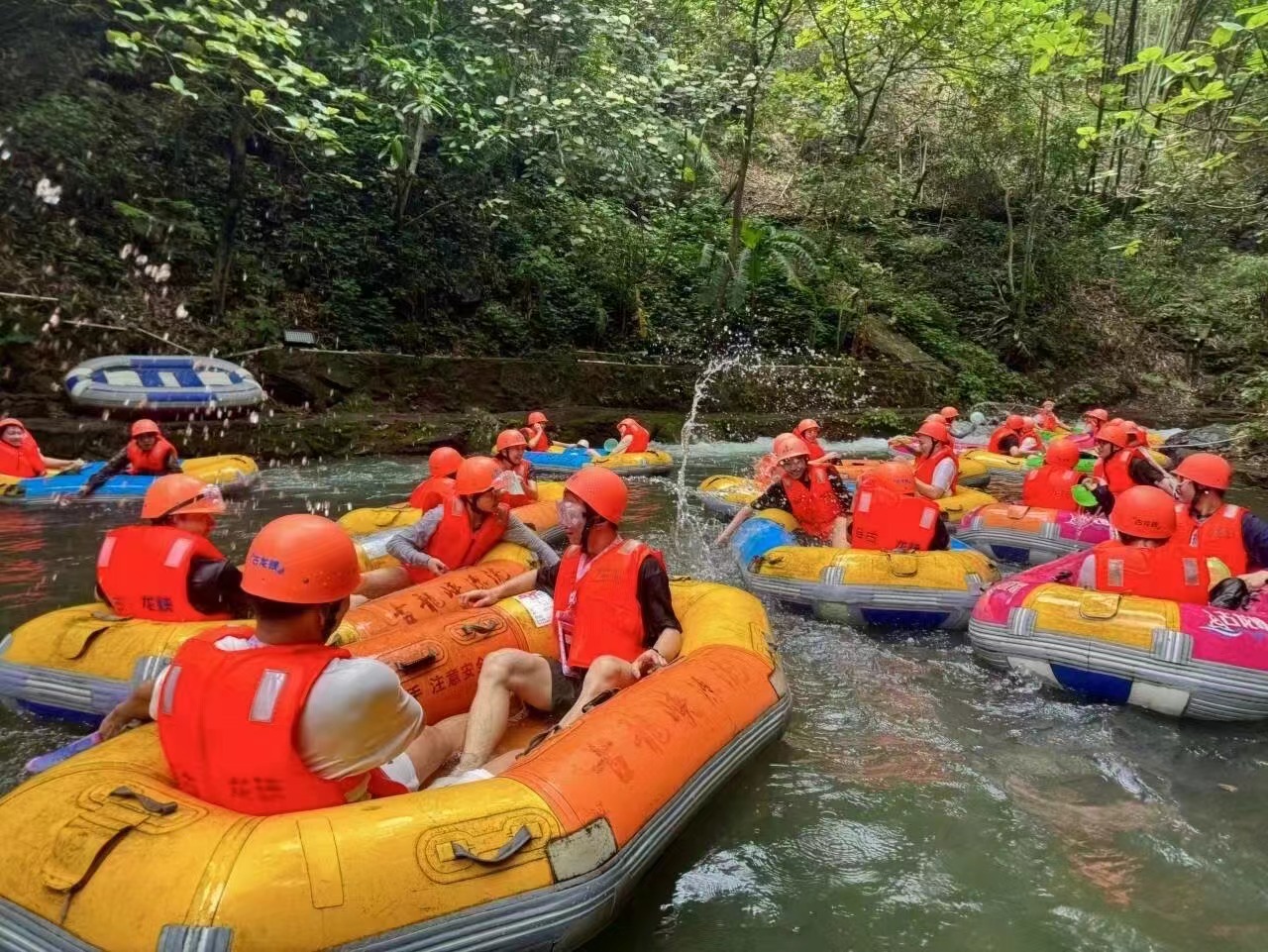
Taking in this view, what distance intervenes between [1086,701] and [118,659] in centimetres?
488

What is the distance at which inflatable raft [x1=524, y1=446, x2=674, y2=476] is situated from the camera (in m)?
11.5

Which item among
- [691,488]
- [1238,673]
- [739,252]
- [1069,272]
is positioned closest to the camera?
[1238,673]

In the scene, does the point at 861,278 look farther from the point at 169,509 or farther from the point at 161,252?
the point at 169,509

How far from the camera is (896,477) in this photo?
645cm

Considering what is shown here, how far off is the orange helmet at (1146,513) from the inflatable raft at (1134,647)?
372 millimetres

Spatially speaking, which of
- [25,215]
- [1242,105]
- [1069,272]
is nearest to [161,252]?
[25,215]

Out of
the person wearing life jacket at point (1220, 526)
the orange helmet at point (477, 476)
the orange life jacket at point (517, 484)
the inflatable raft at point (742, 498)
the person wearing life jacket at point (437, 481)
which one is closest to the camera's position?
the person wearing life jacket at point (1220, 526)

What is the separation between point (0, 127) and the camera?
41.3ft

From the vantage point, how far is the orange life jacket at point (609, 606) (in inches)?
150

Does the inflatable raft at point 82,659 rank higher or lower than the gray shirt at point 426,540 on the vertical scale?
lower

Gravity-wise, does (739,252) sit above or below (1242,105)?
below

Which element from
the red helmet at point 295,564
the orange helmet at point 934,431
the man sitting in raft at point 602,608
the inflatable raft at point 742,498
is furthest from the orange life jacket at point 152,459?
the orange helmet at point 934,431

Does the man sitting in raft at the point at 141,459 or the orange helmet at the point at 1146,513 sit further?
the man sitting in raft at the point at 141,459

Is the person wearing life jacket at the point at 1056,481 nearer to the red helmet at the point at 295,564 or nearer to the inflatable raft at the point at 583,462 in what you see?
the inflatable raft at the point at 583,462
